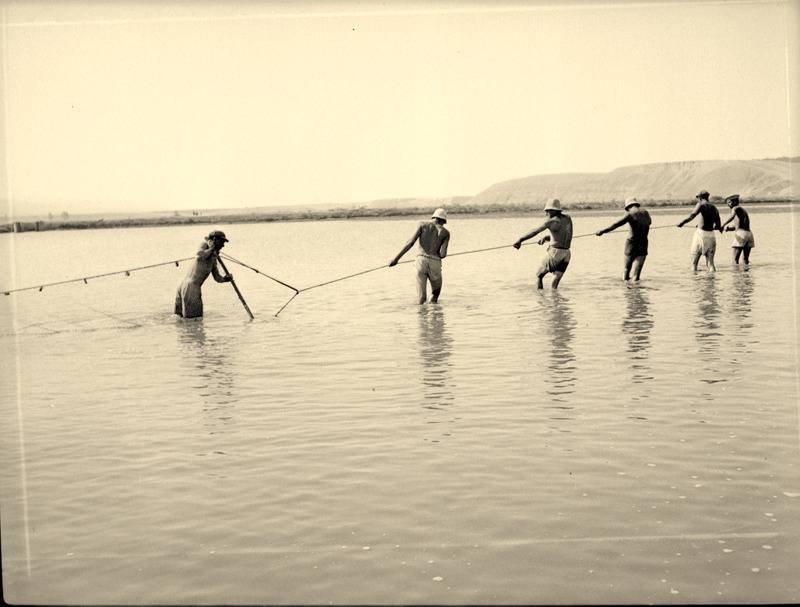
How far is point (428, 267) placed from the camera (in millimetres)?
15039

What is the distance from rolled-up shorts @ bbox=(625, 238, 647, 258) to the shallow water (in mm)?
3274

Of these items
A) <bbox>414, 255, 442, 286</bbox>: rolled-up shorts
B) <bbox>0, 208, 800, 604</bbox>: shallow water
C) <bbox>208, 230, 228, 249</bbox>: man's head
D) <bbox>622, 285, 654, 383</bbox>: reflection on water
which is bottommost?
<bbox>0, 208, 800, 604</bbox>: shallow water

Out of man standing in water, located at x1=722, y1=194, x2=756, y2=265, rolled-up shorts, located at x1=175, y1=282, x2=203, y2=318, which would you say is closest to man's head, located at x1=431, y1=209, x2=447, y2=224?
rolled-up shorts, located at x1=175, y1=282, x2=203, y2=318

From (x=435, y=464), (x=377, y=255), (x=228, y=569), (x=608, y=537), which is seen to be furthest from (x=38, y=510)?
(x=377, y=255)

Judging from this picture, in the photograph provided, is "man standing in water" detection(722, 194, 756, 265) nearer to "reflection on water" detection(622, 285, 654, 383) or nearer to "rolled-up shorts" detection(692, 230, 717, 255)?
"rolled-up shorts" detection(692, 230, 717, 255)

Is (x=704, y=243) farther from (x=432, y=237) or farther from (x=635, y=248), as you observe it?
(x=432, y=237)

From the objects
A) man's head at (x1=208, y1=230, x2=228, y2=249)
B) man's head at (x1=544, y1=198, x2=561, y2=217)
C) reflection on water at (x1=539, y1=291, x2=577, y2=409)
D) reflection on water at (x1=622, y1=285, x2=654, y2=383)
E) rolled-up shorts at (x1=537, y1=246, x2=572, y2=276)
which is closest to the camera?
reflection on water at (x1=539, y1=291, x2=577, y2=409)

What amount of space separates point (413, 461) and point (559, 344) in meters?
5.15

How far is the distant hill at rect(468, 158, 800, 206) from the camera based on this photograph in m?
173

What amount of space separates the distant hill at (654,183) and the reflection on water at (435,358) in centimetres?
16364

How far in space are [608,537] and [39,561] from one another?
311 centimetres

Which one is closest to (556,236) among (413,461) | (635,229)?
(635,229)

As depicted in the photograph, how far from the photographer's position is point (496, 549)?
5.12m

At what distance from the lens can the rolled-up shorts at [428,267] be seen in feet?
48.9
